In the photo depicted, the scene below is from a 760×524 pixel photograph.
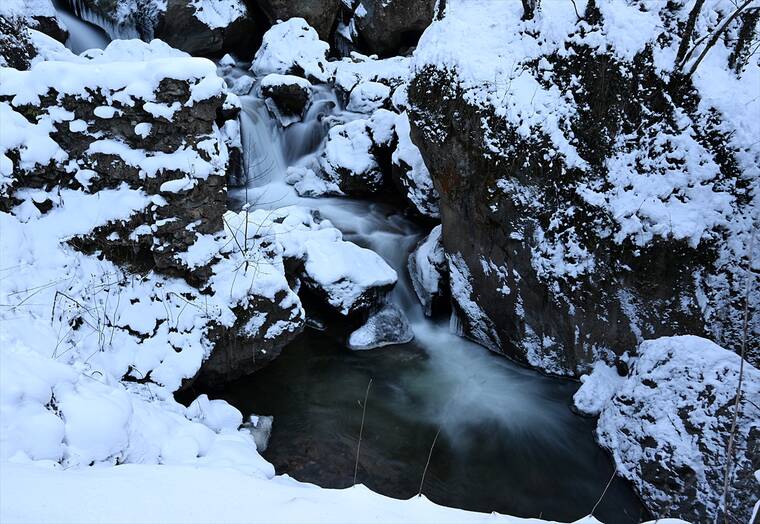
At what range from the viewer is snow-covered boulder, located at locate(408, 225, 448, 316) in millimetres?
6723

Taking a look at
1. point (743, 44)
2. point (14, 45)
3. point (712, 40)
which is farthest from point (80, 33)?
point (743, 44)

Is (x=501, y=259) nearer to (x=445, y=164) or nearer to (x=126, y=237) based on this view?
(x=445, y=164)

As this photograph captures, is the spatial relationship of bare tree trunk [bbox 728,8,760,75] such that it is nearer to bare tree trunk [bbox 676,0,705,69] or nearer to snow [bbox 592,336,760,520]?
bare tree trunk [bbox 676,0,705,69]

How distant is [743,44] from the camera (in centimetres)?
479

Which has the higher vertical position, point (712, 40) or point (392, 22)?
point (392, 22)

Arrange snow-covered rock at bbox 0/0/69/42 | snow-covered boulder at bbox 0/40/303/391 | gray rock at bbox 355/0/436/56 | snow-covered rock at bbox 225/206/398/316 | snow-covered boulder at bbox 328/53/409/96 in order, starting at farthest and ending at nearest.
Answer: gray rock at bbox 355/0/436/56, snow-covered boulder at bbox 328/53/409/96, snow-covered rock at bbox 0/0/69/42, snow-covered rock at bbox 225/206/398/316, snow-covered boulder at bbox 0/40/303/391

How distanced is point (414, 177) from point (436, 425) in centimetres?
426

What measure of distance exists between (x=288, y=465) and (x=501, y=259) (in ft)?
10.9

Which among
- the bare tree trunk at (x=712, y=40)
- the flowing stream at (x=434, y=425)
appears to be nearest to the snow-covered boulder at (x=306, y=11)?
the flowing stream at (x=434, y=425)

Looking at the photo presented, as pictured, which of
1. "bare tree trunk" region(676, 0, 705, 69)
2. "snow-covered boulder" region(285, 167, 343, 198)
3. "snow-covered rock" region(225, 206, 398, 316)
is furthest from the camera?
"snow-covered boulder" region(285, 167, 343, 198)

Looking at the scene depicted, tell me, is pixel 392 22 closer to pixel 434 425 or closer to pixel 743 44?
pixel 743 44

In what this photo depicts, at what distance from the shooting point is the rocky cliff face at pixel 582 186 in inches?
183

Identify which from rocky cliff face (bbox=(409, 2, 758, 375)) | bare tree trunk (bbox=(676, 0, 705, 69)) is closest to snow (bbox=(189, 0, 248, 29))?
rocky cliff face (bbox=(409, 2, 758, 375))

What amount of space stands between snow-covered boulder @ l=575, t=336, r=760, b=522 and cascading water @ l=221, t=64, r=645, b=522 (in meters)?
0.31
